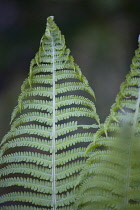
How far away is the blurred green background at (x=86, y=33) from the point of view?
2562mm

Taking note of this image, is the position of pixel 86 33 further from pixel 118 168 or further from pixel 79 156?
pixel 118 168

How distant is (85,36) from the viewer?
269 centimetres

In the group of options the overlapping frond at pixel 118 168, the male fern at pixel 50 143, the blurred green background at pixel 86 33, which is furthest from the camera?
the blurred green background at pixel 86 33

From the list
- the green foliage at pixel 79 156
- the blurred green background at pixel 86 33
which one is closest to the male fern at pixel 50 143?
the green foliage at pixel 79 156

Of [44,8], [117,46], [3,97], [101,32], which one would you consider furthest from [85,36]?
[3,97]

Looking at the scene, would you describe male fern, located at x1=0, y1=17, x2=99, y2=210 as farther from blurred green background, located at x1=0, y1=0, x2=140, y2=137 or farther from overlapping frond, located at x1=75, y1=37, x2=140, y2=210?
blurred green background, located at x1=0, y1=0, x2=140, y2=137

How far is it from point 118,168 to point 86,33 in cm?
206

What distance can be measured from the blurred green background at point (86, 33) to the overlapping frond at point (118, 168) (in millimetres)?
1605

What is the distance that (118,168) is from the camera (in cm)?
85

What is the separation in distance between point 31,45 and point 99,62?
70cm

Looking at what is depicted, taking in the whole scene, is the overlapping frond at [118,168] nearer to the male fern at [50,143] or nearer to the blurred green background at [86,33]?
the male fern at [50,143]

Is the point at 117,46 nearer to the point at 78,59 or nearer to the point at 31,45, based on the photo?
the point at 78,59

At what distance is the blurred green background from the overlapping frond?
5.27ft

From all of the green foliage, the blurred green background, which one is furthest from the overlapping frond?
the blurred green background
